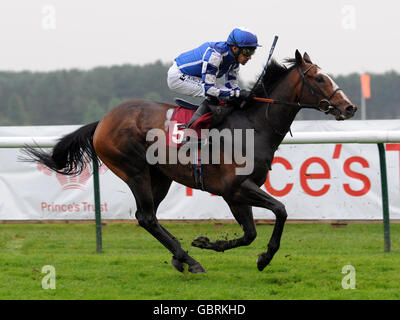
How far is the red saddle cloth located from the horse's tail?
98 cm

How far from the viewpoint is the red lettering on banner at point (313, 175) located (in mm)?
7594

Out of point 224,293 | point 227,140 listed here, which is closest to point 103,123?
point 227,140

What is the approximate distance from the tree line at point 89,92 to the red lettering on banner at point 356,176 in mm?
31584

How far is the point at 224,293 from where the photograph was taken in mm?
4121

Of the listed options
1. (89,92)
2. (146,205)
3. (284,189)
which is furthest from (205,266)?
(89,92)

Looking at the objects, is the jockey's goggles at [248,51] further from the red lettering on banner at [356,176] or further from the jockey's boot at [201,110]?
the red lettering on banner at [356,176]

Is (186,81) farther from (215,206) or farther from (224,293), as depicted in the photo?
(215,206)

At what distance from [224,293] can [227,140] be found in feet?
4.07

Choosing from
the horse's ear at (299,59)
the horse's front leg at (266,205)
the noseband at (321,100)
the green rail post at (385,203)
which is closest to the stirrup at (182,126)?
the horse's front leg at (266,205)

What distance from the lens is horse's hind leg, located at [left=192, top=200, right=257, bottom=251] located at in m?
4.70

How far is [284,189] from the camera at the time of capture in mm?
7637

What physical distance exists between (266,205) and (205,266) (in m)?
0.99

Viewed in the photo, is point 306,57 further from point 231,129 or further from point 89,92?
point 89,92

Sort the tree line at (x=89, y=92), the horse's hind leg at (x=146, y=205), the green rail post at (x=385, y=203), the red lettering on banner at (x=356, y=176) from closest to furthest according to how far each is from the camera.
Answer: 1. the horse's hind leg at (x=146, y=205)
2. the green rail post at (x=385, y=203)
3. the red lettering on banner at (x=356, y=176)
4. the tree line at (x=89, y=92)
